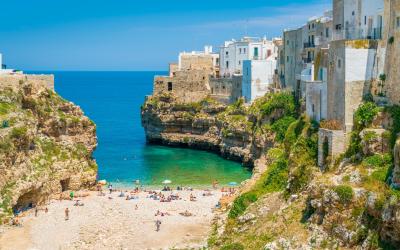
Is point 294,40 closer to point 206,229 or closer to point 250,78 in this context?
point 250,78

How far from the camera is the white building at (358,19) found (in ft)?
106

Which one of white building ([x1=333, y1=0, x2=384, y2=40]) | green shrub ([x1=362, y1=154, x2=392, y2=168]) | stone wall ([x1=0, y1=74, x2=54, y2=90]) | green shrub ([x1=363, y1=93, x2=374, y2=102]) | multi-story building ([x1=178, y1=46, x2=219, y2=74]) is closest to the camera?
green shrub ([x1=362, y1=154, x2=392, y2=168])

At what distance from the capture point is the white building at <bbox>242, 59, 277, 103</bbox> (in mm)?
63094

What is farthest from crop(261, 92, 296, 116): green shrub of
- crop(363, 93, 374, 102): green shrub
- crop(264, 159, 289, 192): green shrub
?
crop(363, 93, 374, 102): green shrub

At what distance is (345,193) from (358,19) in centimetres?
1396

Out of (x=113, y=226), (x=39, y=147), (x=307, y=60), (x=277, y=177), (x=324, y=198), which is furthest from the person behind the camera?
(x=307, y=60)

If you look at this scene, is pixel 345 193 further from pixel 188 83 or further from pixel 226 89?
pixel 188 83

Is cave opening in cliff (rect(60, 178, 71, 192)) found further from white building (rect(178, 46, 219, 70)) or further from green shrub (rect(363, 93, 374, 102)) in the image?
white building (rect(178, 46, 219, 70))

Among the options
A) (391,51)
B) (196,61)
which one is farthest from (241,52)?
(391,51)

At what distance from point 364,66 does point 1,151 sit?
23.0 m

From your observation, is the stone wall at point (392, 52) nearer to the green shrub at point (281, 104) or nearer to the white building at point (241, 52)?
the green shrub at point (281, 104)

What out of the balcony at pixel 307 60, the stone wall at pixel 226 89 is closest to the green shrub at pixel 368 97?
the balcony at pixel 307 60

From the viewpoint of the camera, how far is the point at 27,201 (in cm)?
4181

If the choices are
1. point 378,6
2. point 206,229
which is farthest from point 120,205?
point 378,6
